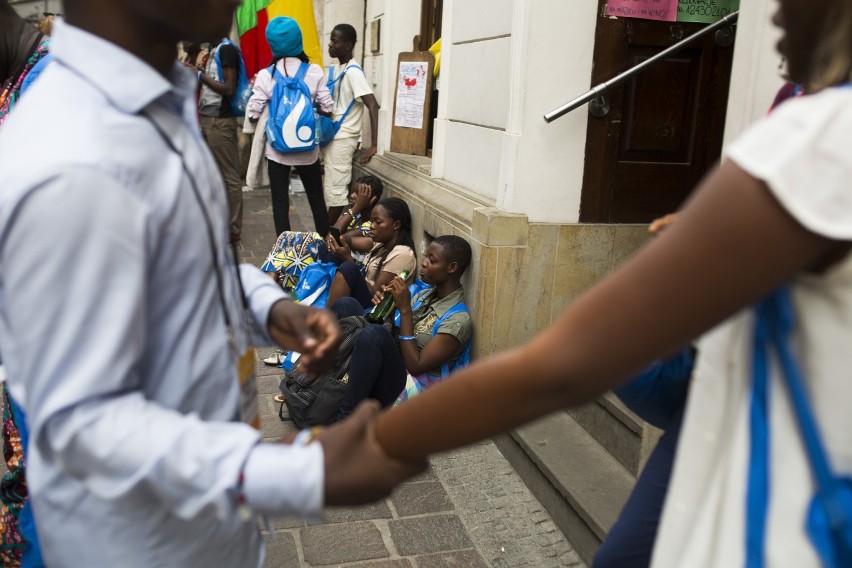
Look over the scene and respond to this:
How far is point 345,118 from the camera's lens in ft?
27.9

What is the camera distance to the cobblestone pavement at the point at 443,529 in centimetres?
355

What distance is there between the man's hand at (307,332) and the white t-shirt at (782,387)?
743mm

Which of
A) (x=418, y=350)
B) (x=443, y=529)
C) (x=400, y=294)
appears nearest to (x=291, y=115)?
(x=400, y=294)

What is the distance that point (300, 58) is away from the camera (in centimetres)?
805

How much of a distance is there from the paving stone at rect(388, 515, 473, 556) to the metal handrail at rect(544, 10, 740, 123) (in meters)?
2.02

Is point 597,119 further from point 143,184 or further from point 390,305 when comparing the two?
point 143,184

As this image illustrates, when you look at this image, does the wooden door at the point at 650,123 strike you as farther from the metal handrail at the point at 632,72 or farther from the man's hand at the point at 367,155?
the man's hand at the point at 367,155

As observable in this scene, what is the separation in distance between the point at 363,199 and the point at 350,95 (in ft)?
6.21

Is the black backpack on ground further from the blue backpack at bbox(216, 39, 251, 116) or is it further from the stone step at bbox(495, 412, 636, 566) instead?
the blue backpack at bbox(216, 39, 251, 116)

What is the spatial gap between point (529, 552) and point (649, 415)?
5.43 feet

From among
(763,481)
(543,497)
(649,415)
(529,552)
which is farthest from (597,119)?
(763,481)

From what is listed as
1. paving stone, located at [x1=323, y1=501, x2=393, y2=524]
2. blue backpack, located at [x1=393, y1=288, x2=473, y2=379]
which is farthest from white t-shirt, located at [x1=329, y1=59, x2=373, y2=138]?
paving stone, located at [x1=323, y1=501, x2=393, y2=524]

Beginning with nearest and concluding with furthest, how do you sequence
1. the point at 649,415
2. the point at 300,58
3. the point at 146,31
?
the point at 146,31
the point at 649,415
the point at 300,58

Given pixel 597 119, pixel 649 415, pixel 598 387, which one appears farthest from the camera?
pixel 597 119
